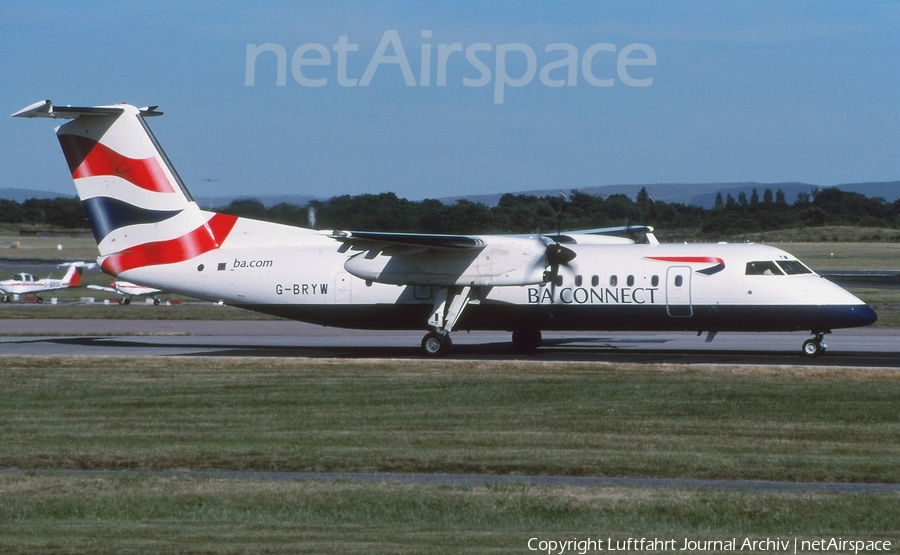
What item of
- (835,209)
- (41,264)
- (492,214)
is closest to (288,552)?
(492,214)

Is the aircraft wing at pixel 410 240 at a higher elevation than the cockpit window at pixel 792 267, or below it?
higher

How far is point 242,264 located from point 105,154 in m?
4.79

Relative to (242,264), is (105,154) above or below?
above

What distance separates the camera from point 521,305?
25.7m

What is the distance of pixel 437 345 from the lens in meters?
25.8

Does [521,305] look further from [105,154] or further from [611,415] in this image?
[105,154]

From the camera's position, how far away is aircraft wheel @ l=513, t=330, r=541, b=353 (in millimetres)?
27297

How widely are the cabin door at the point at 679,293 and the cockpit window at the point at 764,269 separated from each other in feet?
4.83

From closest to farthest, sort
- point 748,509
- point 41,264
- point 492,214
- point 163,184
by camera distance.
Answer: point 748,509, point 163,184, point 492,214, point 41,264

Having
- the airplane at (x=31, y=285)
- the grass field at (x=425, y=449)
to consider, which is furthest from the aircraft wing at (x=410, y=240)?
the airplane at (x=31, y=285)

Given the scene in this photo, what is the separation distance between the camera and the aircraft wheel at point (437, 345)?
2580cm

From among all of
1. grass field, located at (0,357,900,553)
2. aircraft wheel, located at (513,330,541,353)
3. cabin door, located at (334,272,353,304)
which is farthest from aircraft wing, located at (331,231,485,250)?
aircraft wheel, located at (513,330,541,353)

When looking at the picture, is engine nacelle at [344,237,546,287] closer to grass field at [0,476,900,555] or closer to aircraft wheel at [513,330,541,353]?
aircraft wheel at [513,330,541,353]

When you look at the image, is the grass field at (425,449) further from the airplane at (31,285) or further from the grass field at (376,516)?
the airplane at (31,285)
